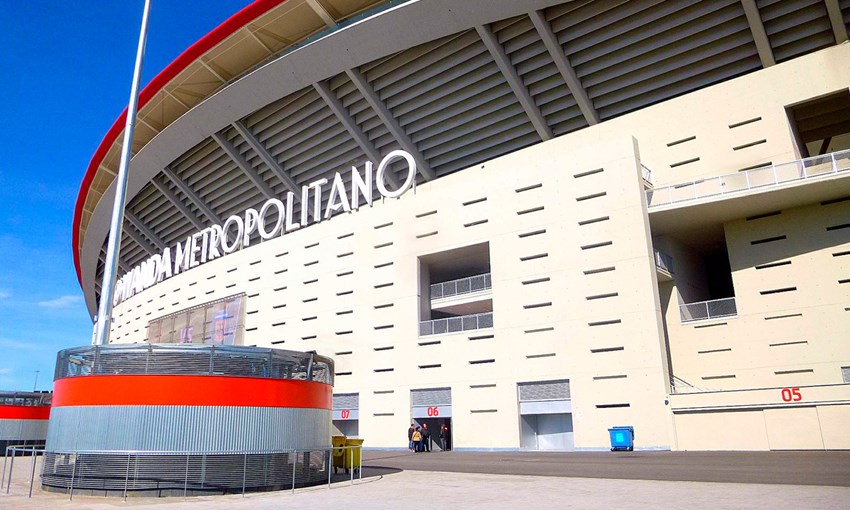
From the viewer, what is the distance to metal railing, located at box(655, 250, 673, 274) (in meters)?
22.8

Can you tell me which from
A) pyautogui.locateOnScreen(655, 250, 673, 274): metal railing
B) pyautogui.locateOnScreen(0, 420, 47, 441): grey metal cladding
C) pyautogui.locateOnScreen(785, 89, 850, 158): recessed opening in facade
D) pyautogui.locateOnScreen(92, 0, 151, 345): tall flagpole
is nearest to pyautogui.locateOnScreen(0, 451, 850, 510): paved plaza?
pyautogui.locateOnScreen(92, 0, 151, 345): tall flagpole

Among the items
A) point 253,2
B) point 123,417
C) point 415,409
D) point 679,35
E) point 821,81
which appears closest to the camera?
point 123,417

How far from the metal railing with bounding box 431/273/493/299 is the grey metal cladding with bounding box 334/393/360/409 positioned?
5.97 meters

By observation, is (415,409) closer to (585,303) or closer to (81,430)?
(585,303)

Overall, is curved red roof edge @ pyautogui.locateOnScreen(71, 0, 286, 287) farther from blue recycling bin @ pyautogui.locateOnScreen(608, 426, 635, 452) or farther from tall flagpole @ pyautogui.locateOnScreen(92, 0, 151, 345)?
blue recycling bin @ pyautogui.locateOnScreen(608, 426, 635, 452)

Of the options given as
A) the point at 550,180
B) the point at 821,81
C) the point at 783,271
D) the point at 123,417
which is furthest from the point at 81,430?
the point at 821,81

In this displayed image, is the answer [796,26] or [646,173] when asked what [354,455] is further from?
[796,26]

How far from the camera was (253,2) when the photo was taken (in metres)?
27.4

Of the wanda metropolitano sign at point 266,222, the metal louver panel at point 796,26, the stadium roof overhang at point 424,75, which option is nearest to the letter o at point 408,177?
the wanda metropolitano sign at point 266,222

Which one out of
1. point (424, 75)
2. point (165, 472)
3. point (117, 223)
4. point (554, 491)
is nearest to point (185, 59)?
point (424, 75)

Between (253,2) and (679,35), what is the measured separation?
18.8 metres

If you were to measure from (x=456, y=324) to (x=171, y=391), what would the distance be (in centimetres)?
1557

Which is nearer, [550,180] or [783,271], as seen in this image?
[783,271]

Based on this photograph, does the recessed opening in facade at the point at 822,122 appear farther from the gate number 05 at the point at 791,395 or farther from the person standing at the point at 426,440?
the person standing at the point at 426,440
